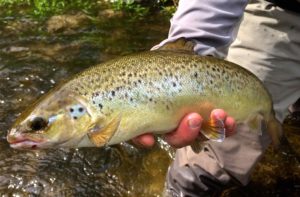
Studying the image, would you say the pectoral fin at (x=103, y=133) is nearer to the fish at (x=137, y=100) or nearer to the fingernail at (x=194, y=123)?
the fish at (x=137, y=100)

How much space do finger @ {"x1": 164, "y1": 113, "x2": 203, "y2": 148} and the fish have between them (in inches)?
1.3

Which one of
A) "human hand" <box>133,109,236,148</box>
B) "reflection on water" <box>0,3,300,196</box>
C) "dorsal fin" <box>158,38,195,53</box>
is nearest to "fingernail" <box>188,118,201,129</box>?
"human hand" <box>133,109,236,148</box>

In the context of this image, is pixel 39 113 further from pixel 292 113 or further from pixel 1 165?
pixel 292 113

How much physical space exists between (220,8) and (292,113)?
1.89 meters

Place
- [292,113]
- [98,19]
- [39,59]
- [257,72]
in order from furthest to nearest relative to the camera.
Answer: [98,19] → [39,59] → [292,113] → [257,72]

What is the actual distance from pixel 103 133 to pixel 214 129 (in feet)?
2.00

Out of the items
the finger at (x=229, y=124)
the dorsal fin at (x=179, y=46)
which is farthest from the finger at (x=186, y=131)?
the dorsal fin at (x=179, y=46)

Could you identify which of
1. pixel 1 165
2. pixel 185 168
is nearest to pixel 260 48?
pixel 185 168

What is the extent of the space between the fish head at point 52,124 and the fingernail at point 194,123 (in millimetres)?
532

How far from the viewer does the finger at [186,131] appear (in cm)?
246

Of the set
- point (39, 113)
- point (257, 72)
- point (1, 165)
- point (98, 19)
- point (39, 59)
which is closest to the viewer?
point (39, 113)

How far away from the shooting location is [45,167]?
389 cm

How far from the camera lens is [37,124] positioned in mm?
2174

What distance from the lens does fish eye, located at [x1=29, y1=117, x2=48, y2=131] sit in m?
2.17
